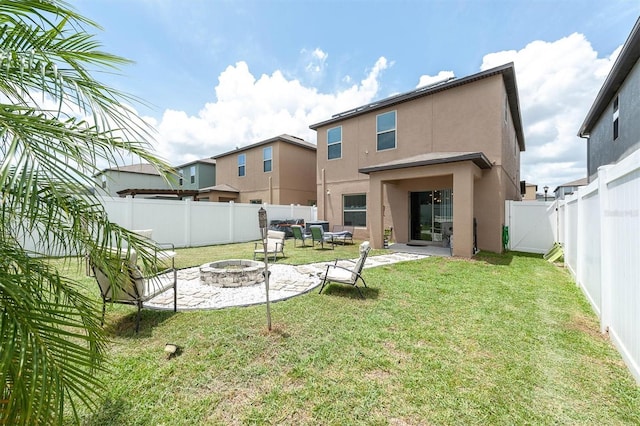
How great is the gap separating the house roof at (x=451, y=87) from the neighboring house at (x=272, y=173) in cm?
415

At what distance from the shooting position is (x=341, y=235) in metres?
13.3

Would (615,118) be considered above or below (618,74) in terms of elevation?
below

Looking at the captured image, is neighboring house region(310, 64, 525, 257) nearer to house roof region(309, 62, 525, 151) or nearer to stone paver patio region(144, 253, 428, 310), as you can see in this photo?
house roof region(309, 62, 525, 151)

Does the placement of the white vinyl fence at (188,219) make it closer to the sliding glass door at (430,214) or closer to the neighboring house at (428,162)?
the neighboring house at (428,162)

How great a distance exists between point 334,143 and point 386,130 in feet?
10.9

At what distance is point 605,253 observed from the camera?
3709mm

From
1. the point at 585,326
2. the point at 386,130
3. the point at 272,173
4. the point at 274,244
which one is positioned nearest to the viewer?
the point at 585,326

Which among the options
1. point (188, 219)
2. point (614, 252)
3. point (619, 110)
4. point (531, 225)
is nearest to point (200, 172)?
point (188, 219)

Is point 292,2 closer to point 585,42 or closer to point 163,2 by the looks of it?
point 163,2

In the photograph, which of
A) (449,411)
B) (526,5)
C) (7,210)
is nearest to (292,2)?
(526,5)

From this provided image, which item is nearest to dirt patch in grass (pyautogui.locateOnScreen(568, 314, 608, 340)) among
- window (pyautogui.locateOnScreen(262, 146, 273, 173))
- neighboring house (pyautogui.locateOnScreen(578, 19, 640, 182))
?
neighboring house (pyautogui.locateOnScreen(578, 19, 640, 182))

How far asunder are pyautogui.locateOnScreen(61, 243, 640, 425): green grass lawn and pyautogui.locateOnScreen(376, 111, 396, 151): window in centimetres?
1006

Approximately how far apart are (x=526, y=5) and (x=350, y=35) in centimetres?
573

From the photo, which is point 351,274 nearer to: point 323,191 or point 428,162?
point 428,162
